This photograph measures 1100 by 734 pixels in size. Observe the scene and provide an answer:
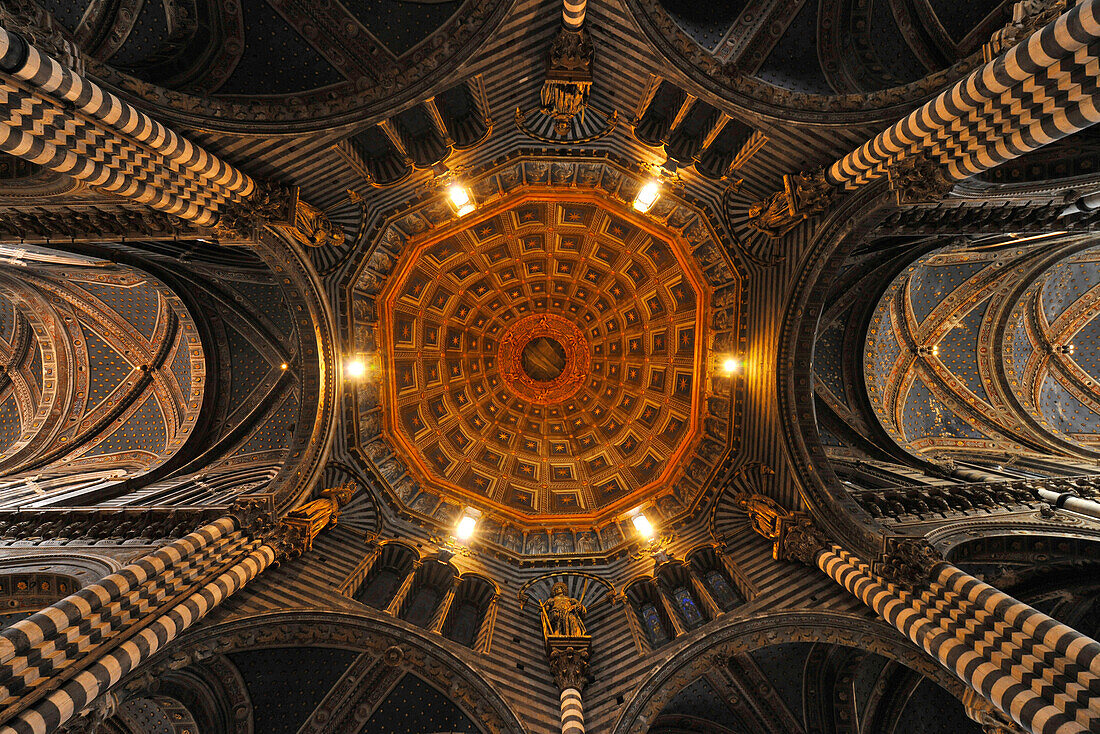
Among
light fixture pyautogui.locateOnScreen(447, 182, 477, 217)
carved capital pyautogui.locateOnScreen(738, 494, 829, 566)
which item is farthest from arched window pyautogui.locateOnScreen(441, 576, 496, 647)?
light fixture pyautogui.locateOnScreen(447, 182, 477, 217)

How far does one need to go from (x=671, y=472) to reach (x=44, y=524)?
19181 millimetres

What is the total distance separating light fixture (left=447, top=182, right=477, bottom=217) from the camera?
683 inches

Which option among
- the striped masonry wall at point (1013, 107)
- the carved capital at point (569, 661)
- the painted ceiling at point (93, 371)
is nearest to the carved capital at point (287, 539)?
the carved capital at point (569, 661)

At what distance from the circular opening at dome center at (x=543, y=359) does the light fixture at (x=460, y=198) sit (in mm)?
7216

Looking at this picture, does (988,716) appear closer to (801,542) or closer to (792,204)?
(801,542)

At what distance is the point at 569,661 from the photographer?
1446 cm

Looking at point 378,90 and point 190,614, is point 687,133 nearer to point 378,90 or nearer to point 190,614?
point 378,90

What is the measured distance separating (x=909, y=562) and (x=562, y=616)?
933 centimetres

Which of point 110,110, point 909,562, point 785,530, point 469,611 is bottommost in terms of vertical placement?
point 469,611

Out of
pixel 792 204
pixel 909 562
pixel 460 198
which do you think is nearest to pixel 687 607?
pixel 909 562

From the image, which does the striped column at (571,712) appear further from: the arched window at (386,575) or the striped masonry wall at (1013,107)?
the striped masonry wall at (1013,107)

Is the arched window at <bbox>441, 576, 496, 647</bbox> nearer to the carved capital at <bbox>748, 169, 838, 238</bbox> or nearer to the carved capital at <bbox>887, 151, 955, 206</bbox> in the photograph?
the carved capital at <bbox>748, 169, 838, 238</bbox>

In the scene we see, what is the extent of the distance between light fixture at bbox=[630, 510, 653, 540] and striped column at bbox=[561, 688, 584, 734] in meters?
6.16

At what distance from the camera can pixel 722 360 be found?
18.8m
